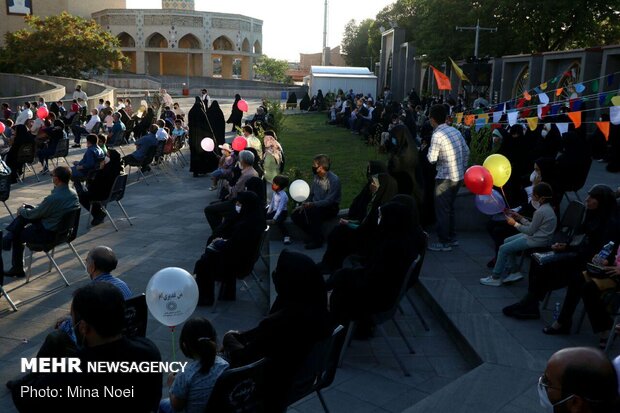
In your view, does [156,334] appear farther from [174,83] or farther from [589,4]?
[174,83]

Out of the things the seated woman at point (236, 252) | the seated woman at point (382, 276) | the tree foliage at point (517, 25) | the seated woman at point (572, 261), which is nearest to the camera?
the seated woman at point (382, 276)

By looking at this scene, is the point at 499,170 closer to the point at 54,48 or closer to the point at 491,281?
the point at 491,281

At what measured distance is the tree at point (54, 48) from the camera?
3562 cm

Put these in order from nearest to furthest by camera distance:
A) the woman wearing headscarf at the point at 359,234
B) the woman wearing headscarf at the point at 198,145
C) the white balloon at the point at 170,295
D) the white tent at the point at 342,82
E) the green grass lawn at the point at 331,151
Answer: the white balloon at the point at 170,295
the woman wearing headscarf at the point at 359,234
the green grass lawn at the point at 331,151
the woman wearing headscarf at the point at 198,145
the white tent at the point at 342,82

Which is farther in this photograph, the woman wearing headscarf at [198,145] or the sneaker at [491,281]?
the woman wearing headscarf at [198,145]

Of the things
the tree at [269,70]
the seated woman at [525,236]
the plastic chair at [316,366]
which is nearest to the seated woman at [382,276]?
the plastic chair at [316,366]

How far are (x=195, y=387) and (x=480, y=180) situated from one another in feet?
13.7

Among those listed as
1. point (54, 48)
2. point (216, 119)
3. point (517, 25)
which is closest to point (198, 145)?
point (216, 119)

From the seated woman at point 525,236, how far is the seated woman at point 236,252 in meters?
2.39

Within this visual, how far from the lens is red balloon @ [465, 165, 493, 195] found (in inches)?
248

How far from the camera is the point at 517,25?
29625mm

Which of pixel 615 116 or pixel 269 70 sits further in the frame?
pixel 269 70

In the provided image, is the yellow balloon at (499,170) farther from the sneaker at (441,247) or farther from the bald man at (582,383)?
the bald man at (582,383)

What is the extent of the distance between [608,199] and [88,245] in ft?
21.5
